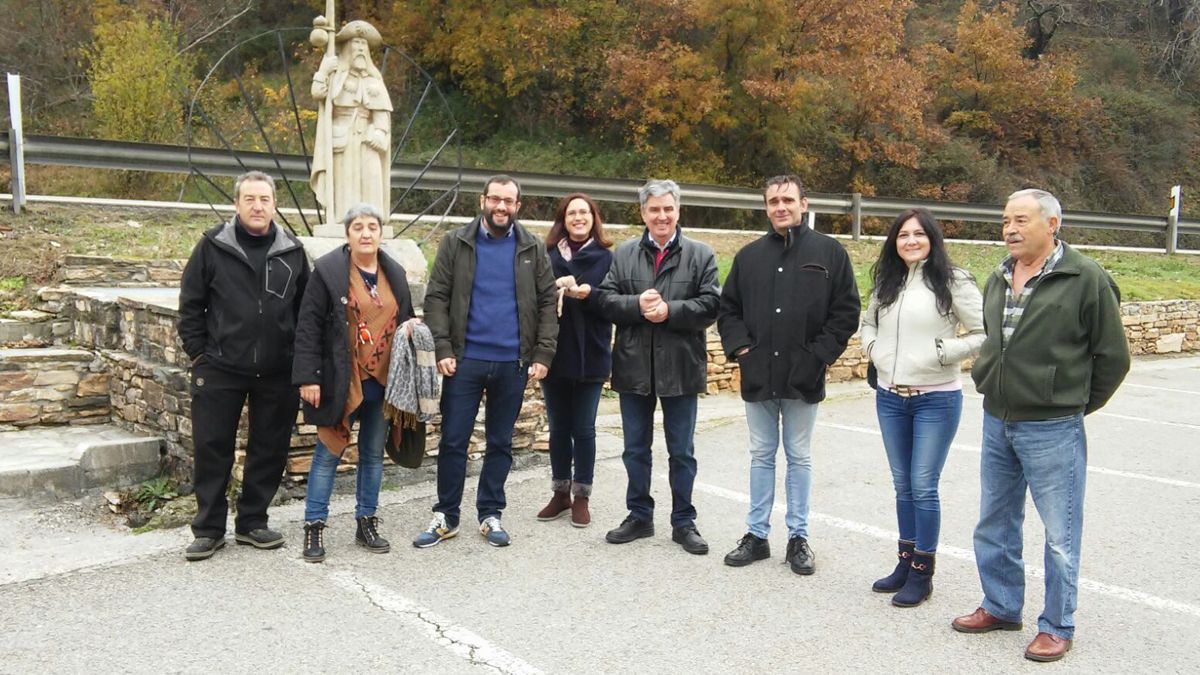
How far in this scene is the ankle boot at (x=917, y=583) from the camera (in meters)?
4.54

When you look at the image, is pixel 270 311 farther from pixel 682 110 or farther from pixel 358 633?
pixel 682 110

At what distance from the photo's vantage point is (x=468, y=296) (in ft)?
17.2

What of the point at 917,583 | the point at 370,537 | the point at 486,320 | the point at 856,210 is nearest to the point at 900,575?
the point at 917,583

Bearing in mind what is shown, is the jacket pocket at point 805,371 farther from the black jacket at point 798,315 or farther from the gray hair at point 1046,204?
the gray hair at point 1046,204

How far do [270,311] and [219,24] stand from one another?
18.1m

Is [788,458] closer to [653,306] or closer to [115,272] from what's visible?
[653,306]

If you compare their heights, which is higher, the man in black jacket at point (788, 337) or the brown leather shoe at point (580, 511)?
the man in black jacket at point (788, 337)

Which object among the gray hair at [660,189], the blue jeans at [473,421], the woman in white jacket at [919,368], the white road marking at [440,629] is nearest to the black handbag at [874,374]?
the woman in white jacket at [919,368]

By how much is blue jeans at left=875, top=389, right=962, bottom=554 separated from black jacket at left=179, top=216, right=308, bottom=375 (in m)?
2.94

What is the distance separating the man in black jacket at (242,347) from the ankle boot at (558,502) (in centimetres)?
147

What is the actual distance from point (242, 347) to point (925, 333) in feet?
10.6

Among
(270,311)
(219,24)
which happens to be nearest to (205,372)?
(270,311)

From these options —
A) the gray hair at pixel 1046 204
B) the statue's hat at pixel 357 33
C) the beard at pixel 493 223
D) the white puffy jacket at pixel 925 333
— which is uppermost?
the statue's hat at pixel 357 33

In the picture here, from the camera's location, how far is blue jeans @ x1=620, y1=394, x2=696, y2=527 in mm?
5348
